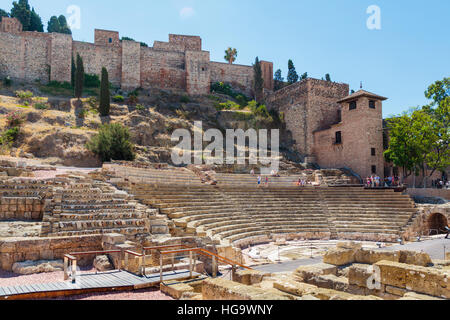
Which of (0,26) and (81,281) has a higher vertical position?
(0,26)

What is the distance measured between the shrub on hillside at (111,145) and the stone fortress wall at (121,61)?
17533 millimetres

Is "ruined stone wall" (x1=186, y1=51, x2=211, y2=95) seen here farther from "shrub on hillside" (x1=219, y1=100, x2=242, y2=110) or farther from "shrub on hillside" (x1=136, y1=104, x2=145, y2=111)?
"shrub on hillside" (x1=136, y1=104, x2=145, y2=111)

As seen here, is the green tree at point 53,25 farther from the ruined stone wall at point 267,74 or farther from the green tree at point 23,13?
the ruined stone wall at point 267,74

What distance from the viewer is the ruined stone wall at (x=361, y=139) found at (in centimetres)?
2800

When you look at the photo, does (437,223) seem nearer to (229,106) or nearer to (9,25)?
(229,106)

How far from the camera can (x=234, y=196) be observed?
18688mm

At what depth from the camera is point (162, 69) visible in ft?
139

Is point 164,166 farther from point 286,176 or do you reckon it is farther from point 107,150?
point 286,176

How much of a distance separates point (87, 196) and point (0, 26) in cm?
3967

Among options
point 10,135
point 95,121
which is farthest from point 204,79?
point 10,135

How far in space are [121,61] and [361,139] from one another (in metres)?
29.6

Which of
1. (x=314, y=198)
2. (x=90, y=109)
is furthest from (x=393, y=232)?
(x=90, y=109)

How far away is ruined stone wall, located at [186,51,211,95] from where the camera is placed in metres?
41.9

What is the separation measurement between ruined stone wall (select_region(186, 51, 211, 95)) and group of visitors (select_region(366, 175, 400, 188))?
23781 millimetres
